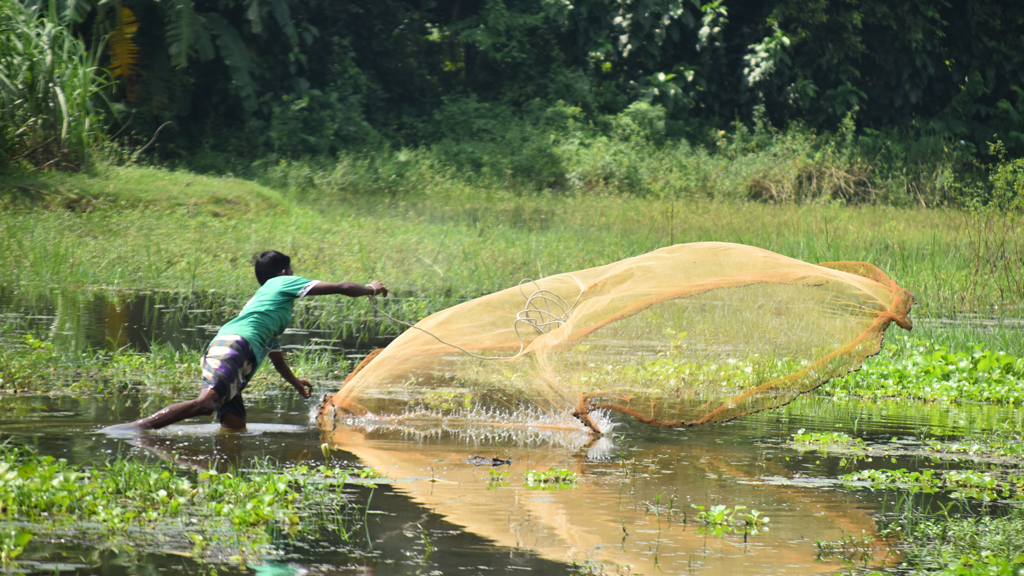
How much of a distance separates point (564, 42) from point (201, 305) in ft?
60.7

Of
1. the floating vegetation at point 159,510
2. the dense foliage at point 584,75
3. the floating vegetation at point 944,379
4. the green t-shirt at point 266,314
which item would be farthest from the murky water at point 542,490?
the dense foliage at point 584,75

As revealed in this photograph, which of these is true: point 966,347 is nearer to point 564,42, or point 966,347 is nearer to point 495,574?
point 495,574

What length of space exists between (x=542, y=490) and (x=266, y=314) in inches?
86.0

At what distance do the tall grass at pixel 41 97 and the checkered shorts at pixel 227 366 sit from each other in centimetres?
972

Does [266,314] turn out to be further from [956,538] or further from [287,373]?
[956,538]

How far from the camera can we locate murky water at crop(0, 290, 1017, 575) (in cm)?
396

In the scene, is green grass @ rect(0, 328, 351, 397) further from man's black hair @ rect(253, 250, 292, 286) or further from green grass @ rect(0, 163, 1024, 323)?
green grass @ rect(0, 163, 1024, 323)

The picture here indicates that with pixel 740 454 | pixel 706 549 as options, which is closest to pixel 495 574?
pixel 706 549

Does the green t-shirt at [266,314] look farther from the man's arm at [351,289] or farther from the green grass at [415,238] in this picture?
the green grass at [415,238]

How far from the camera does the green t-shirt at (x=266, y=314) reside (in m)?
6.18

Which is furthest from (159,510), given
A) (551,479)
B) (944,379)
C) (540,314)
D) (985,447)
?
(944,379)

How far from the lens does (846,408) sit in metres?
7.70

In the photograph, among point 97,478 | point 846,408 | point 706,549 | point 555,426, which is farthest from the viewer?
point 846,408

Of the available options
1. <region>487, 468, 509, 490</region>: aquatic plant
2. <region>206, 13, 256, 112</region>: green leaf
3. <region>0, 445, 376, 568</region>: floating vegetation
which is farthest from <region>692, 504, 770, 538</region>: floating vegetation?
<region>206, 13, 256, 112</region>: green leaf
